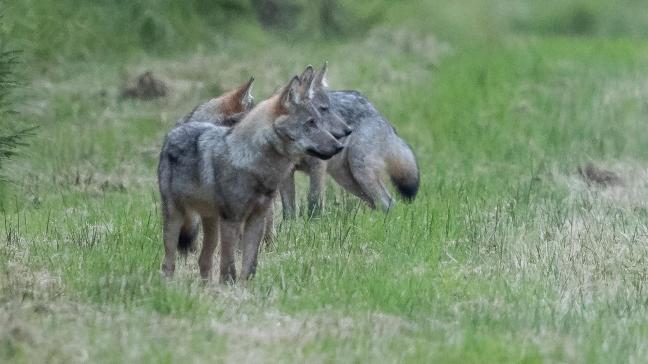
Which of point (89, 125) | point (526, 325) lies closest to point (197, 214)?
point (526, 325)

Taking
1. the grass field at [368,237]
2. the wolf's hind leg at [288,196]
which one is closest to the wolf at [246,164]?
the grass field at [368,237]

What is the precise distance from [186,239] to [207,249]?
0.48 metres

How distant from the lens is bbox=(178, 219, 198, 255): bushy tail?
9.55 metres

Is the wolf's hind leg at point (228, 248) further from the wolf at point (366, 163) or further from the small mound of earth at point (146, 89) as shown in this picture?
the small mound of earth at point (146, 89)

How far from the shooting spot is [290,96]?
870 centimetres

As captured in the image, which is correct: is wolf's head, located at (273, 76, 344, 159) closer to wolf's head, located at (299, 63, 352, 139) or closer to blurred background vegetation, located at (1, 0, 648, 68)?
wolf's head, located at (299, 63, 352, 139)

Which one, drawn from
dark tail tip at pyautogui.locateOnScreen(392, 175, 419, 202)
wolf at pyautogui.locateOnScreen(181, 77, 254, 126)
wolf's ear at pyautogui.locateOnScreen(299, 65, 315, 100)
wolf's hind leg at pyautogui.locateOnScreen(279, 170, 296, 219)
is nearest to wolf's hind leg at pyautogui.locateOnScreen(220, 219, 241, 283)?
wolf's ear at pyautogui.locateOnScreen(299, 65, 315, 100)

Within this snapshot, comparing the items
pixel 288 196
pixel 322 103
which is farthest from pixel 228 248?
pixel 288 196

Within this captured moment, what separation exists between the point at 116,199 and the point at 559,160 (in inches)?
203

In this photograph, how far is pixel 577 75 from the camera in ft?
72.2

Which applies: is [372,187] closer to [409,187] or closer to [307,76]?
[409,187]

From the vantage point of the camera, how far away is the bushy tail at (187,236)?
955cm

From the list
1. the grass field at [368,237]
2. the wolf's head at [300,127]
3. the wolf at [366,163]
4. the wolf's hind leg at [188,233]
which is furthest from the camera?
the wolf at [366,163]

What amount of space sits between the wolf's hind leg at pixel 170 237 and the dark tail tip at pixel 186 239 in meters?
0.23
